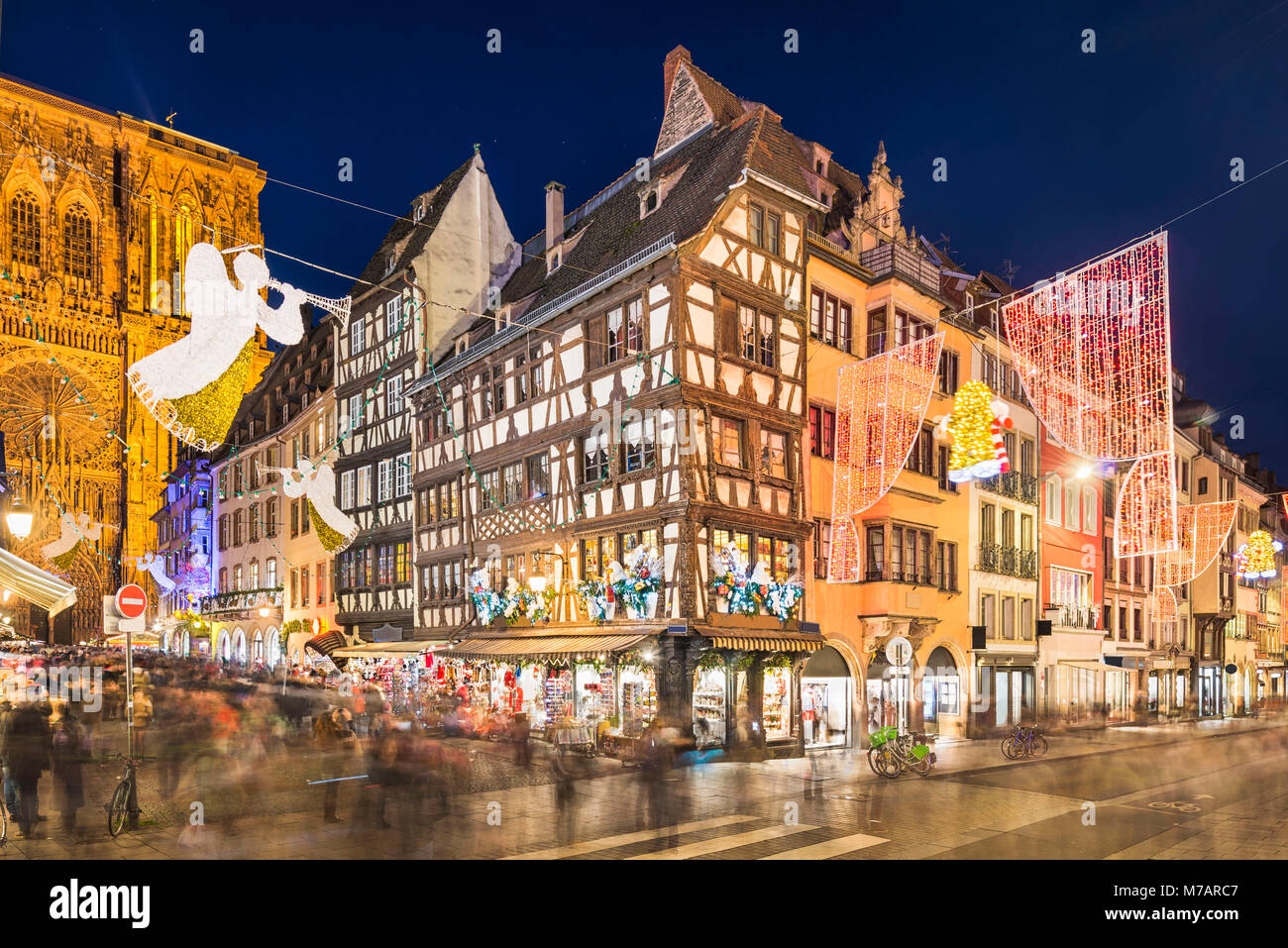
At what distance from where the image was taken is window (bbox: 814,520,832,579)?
2492cm

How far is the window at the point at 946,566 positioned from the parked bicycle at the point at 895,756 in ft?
29.6

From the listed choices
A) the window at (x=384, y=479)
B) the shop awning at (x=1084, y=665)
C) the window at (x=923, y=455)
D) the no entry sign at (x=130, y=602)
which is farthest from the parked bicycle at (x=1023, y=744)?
the window at (x=384, y=479)

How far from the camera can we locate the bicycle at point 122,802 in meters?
12.5

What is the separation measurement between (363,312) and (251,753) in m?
18.6

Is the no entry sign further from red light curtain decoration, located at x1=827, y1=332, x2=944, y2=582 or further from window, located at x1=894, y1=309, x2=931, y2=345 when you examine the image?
window, located at x1=894, y1=309, x2=931, y2=345

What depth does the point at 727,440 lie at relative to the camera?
74.3 ft

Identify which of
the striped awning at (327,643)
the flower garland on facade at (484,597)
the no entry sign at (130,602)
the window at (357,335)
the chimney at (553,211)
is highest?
the chimney at (553,211)

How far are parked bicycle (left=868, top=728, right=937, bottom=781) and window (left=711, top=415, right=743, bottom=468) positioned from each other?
6.77m

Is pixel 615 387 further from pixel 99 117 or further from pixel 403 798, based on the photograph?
pixel 99 117

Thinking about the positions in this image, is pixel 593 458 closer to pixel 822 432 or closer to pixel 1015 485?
pixel 822 432

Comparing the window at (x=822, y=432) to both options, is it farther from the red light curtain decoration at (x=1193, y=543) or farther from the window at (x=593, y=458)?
the red light curtain decoration at (x=1193, y=543)

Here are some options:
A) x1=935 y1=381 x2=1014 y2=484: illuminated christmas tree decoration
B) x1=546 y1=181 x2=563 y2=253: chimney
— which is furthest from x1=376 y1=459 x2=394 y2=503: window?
Answer: x1=935 y1=381 x2=1014 y2=484: illuminated christmas tree decoration

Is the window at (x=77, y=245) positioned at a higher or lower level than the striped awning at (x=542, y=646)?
higher
